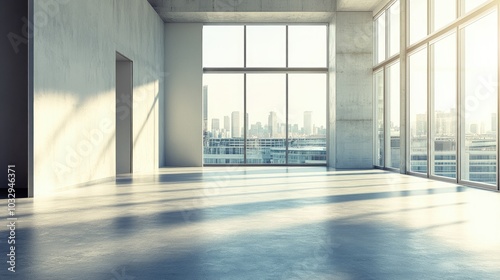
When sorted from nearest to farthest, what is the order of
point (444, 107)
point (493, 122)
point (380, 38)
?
point (493, 122) → point (444, 107) → point (380, 38)

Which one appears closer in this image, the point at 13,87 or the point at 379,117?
the point at 13,87

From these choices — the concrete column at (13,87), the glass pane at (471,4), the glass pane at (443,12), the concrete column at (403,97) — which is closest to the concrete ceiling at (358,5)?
the concrete column at (403,97)

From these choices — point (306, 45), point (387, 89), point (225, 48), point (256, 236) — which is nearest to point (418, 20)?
point (387, 89)

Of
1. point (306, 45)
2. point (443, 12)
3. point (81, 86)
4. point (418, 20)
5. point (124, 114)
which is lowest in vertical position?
point (124, 114)

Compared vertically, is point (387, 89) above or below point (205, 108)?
above

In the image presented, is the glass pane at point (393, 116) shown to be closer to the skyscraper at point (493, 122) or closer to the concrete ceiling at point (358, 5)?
the concrete ceiling at point (358, 5)

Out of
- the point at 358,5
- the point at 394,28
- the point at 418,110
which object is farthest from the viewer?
the point at 358,5

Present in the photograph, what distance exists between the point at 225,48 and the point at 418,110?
8.86 metres

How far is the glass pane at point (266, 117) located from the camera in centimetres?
1973

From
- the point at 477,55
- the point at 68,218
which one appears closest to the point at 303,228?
the point at 68,218

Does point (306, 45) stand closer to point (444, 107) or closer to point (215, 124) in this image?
point (215, 124)

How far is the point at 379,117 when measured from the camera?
57.9 feet

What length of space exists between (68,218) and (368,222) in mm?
3755

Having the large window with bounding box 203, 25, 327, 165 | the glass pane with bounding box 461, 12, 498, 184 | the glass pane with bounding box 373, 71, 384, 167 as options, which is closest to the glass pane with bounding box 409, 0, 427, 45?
the glass pane with bounding box 461, 12, 498, 184
